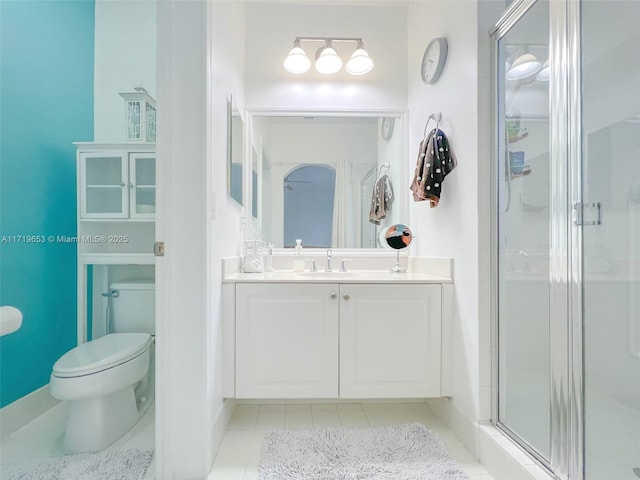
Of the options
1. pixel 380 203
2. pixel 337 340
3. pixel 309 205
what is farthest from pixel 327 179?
pixel 337 340

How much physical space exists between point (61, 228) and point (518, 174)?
2106 millimetres

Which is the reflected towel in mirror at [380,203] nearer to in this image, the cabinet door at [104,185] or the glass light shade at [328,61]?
the glass light shade at [328,61]

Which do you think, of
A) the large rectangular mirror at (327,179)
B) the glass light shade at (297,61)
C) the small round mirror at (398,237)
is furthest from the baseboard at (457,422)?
the glass light shade at (297,61)

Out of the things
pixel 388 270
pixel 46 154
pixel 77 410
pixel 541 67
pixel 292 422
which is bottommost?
pixel 292 422

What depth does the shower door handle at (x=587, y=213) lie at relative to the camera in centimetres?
113

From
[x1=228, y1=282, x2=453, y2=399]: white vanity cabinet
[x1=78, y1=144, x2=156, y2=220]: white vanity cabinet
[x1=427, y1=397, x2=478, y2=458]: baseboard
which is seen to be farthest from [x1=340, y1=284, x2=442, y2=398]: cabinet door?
[x1=78, y1=144, x2=156, y2=220]: white vanity cabinet

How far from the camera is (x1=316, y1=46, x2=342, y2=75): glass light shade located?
2209 mm

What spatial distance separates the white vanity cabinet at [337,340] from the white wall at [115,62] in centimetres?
110

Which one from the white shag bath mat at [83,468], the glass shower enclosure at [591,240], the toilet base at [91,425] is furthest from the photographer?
the toilet base at [91,425]

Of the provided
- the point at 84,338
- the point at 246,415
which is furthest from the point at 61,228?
the point at 246,415

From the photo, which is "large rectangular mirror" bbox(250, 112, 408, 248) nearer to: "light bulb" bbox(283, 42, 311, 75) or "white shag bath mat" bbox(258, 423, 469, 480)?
"light bulb" bbox(283, 42, 311, 75)

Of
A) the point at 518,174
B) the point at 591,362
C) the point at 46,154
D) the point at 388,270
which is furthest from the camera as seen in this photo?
the point at 388,270

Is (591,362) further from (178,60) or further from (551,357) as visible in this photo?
(178,60)

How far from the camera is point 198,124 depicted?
1334 mm
